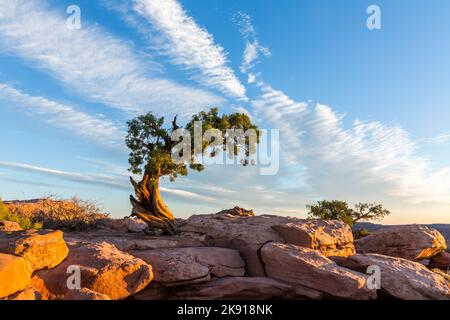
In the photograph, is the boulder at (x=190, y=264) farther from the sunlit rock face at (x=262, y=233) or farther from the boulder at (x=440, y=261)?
the boulder at (x=440, y=261)

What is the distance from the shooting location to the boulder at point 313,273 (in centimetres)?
1280

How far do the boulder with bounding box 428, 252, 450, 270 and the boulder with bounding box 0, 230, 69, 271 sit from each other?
2326 cm

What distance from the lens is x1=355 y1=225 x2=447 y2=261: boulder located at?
73.0 ft

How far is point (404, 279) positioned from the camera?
46.1 feet

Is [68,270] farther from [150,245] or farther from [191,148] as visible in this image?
[191,148]

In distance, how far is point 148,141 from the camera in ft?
68.8

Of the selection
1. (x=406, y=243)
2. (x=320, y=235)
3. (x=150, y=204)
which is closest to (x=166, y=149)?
(x=150, y=204)

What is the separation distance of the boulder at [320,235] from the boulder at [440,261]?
10080 mm

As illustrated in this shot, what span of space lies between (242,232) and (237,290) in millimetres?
4224

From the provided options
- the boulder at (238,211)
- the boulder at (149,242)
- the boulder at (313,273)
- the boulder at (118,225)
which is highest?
the boulder at (238,211)

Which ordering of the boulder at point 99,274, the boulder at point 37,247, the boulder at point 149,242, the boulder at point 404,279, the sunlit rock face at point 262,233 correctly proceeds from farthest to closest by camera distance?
the sunlit rock face at point 262,233 → the boulder at point 149,242 → the boulder at point 404,279 → the boulder at point 99,274 → the boulder at point 37,247

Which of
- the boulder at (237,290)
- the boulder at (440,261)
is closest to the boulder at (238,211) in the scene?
the boulder at (440,261)
